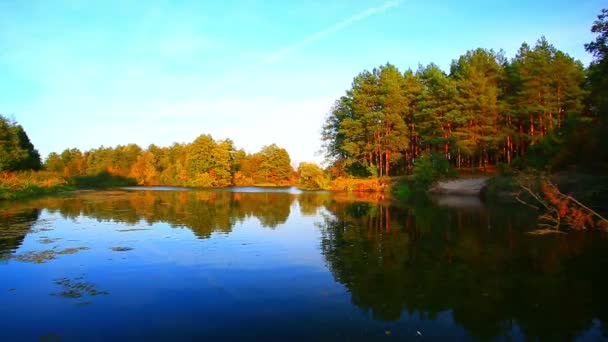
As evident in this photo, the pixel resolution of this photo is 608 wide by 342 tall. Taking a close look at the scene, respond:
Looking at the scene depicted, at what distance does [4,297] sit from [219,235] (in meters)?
9.13

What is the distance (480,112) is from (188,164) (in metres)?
68.1

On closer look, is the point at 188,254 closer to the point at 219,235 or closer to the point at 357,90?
the point at 219,235

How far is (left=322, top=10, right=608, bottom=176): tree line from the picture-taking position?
38.7 m

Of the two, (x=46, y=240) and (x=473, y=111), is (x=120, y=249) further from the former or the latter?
(x=473, y=111)

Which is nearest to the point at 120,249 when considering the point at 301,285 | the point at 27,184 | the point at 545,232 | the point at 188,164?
the point at 301,285

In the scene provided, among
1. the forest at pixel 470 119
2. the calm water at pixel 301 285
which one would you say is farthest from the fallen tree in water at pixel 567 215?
the forest at pixel 470 119

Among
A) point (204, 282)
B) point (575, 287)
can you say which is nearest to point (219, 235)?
point (204, 282)

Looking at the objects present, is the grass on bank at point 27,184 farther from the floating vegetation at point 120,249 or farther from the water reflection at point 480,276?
the water reflection at point 480,276

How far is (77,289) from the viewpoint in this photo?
368 inches

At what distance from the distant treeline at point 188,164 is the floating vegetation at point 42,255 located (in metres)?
Result: 73.3

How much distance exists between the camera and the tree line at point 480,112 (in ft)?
127

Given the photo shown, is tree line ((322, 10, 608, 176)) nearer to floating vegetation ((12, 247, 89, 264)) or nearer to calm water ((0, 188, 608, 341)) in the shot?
calm water ((0, 188, 608, 341))

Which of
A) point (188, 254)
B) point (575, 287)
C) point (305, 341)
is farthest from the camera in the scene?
point (188, 254)

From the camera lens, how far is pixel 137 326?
7109 millimetres
